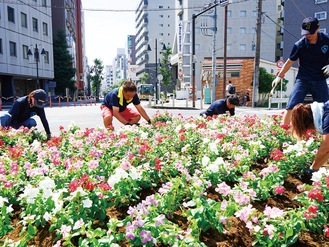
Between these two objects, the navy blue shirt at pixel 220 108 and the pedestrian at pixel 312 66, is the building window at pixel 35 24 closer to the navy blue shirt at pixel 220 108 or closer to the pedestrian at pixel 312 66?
the navy blue shirt at pixel 220 108

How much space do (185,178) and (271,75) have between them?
1243 inches

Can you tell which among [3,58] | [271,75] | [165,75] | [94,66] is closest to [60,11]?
[165,75]

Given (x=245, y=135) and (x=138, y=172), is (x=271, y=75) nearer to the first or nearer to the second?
(x=245, y=135)

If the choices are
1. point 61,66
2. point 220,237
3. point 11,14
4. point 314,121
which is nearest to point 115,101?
point 314,121

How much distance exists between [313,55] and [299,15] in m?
51.2

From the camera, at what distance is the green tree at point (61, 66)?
161ft

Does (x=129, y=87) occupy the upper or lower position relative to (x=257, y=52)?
lower

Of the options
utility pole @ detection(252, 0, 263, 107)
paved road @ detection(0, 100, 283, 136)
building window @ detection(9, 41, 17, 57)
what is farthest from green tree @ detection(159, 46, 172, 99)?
paved road @ detection(0, 100, 283, 136)

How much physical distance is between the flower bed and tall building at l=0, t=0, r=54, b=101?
3034 centimetres

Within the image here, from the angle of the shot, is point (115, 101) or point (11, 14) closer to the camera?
point (115, 101)

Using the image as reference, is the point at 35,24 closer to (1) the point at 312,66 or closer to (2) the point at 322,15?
(2) the point at 322,15

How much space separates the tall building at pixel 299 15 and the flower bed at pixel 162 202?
4632cm

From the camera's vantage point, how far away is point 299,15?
50.7 m

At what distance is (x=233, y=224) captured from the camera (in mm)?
2496
